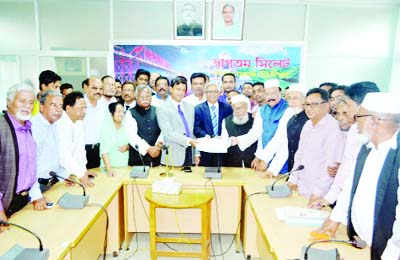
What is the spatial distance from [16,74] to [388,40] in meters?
7.55

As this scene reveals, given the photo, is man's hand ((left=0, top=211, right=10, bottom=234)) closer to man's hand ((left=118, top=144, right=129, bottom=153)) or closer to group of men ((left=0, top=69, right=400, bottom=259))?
group of men ((left=0, top=69, right=400, bottom=259))

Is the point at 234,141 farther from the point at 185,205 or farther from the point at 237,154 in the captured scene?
the point at 185,205

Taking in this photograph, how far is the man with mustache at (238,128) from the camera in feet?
11.3

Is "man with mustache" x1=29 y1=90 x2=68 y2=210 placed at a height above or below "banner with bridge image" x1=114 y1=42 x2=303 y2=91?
below

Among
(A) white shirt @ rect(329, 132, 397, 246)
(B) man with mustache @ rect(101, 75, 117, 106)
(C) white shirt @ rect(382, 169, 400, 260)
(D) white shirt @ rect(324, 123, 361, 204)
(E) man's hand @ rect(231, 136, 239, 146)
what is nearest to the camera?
(C) white shirt @ rect(382, 169, 400, 260)

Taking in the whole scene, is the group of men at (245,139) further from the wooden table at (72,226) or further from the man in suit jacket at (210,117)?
the wooden table at (72,226)

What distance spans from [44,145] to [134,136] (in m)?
1.01

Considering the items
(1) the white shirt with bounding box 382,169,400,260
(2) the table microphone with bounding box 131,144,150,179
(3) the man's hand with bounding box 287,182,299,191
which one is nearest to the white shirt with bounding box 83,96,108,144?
(2) the table microphone with bounding box 131,144,150,179

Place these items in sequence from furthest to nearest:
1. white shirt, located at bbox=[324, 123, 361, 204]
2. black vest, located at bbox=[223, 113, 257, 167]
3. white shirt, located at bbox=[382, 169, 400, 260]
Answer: black vest, located at bbox=[223, 113, 257, 167] < white shirt, located at bbox=[324, 123, 361, 204] < white shirt, located at bbox=[382, 169, 400, 260]

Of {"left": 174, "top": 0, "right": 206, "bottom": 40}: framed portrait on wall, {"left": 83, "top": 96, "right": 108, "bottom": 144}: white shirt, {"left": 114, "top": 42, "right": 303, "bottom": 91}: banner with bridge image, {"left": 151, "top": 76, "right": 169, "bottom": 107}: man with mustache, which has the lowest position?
{"left": 83, "top": 96, "right": 108, "bottom": 144}: white shirt

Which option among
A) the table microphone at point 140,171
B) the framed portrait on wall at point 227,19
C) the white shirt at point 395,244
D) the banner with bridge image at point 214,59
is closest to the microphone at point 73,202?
the table microphone at point 140,171

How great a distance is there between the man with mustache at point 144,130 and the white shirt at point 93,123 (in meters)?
0.34

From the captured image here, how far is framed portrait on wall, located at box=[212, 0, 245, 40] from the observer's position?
18.6 feet

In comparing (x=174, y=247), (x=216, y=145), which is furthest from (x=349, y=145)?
(x=174, y=247)
